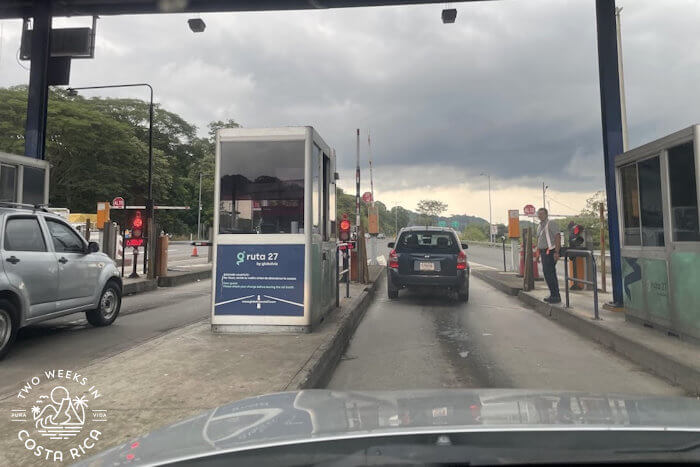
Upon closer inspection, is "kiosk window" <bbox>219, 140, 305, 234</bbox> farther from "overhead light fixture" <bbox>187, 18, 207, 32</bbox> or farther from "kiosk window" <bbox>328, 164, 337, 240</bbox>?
"overhead light fixture" <bbox>187, 18, 207, 32</bbox>

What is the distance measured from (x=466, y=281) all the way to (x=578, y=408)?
29.5 ft

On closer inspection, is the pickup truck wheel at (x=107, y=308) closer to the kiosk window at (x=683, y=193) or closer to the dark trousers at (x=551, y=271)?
the dark trousers at (x=551, y=271)

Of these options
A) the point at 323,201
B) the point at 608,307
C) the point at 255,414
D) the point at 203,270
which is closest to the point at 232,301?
the point at 323,201

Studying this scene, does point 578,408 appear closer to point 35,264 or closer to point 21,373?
point 21,373

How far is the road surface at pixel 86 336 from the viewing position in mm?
5211

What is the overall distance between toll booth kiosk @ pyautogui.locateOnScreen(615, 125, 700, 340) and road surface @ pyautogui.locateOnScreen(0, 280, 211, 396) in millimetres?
7079

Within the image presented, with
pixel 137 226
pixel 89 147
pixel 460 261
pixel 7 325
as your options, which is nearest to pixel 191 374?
pixel 7 325

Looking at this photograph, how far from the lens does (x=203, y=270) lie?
1673 centimetres

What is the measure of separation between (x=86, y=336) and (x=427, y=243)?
7.59 metres

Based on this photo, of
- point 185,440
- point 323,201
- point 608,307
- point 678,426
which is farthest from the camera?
point 608,307

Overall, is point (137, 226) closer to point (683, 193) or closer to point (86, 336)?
point (86, 336)

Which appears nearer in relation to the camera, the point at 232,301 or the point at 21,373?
the point at 21,373

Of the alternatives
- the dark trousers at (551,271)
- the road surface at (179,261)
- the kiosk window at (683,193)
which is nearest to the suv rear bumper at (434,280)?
the dark trousers at (551,271)

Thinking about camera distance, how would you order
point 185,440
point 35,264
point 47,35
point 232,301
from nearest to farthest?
point 185,440
point 35,264
point 232,301
point 47,35
